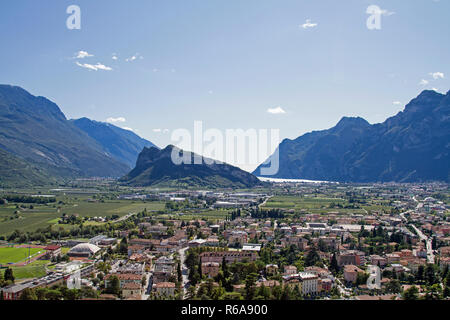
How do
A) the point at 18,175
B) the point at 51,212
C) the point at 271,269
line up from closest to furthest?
the point at 271,269
the point at 51,212
the point at 18,175

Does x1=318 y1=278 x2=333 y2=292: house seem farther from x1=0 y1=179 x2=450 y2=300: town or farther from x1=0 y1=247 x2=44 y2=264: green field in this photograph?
x1=0 y1=247 x2=44 y2=264: green field

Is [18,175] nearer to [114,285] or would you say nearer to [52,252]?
[52,252]

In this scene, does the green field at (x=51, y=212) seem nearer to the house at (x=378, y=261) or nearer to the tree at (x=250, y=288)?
the tree at (x=250, y=288)

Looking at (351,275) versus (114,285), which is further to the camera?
(351,275)

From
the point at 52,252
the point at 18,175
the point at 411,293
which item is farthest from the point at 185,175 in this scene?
the point at 411,293

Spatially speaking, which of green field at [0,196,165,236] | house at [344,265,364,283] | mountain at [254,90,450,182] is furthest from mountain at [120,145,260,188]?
house at [344,265,364,283]

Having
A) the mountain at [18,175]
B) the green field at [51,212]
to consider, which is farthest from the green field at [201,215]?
the mountain at [18,175]

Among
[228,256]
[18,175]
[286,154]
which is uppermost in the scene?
[286,154]
